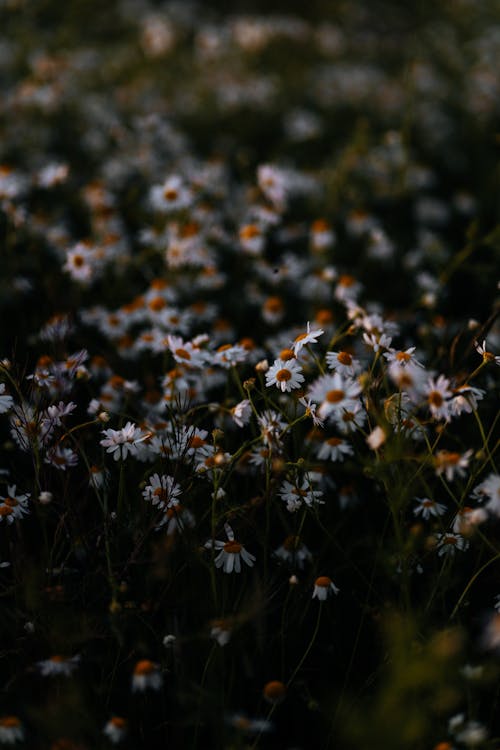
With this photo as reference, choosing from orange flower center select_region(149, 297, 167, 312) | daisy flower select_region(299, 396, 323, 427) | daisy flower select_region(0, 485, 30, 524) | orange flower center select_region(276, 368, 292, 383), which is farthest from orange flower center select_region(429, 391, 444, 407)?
orange flower center select_region(149, 297, 167, 312)

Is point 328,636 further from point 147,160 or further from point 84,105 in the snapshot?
point 84,105

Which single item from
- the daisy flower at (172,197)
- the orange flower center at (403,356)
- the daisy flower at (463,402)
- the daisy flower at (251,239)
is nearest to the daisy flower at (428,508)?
the daisy flower at (463,402)

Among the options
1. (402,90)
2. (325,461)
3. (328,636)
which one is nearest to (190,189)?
(325,461)

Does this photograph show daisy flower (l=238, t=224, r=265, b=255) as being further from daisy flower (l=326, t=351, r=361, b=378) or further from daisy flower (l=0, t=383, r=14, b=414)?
daisy flower (l=0, t=383, r=14, b=414)

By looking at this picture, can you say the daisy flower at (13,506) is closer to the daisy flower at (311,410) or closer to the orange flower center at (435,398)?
the daisy flower at (311,410)

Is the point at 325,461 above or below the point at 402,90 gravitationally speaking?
below

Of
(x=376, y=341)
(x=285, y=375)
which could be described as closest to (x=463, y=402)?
(x=376, y=341)
